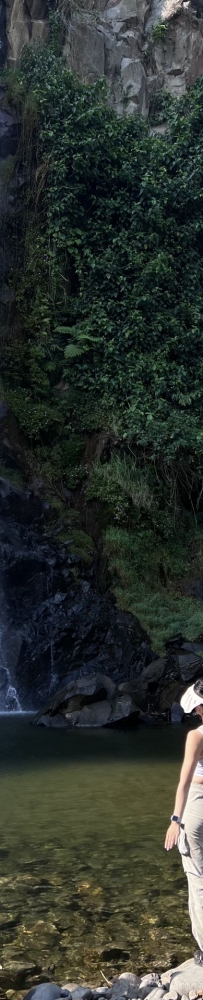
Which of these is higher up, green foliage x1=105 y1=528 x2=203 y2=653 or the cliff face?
the cliff face

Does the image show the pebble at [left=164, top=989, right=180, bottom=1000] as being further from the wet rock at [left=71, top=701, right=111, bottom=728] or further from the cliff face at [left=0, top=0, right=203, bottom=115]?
the cliff face at [left=0, top=0, right=203, bottom=115]

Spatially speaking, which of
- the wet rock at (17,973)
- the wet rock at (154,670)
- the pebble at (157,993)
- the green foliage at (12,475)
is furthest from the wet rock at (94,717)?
the pebble at (157,993)

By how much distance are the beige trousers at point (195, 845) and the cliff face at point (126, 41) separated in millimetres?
20829

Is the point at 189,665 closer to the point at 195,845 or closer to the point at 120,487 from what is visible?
the point at 120,487

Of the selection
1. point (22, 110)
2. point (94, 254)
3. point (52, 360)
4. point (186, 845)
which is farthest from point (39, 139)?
point (186, 845)

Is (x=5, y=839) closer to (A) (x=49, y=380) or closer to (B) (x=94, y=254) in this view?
(A) (x=49, y=380)

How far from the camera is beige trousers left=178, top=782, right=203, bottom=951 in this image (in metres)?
4.04

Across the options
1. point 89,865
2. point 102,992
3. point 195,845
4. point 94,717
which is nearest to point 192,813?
point 195,845

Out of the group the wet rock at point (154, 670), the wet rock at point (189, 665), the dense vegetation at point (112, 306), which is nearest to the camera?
the wet rock at point (189, 665)

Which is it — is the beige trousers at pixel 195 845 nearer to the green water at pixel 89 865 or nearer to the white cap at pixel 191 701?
the white cap at pixel 191 701

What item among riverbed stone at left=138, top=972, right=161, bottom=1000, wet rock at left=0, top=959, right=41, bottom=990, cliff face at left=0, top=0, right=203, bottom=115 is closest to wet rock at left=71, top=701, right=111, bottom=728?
wet rock at left=0, top=959, right=41, bottom=990

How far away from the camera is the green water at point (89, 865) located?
4.59 metres

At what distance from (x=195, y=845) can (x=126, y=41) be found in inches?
918

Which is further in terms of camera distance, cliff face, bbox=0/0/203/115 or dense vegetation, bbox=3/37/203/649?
cliff face, bbox=0/0/203/115
